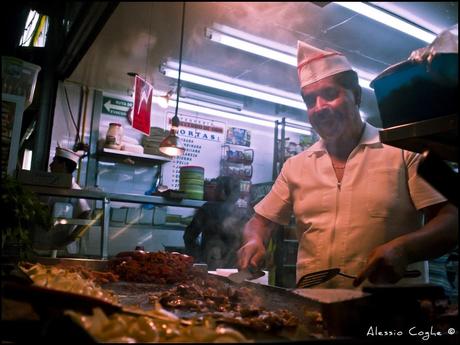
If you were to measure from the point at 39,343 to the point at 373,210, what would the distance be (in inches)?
82.1

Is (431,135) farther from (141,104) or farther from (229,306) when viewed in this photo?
(141,104)

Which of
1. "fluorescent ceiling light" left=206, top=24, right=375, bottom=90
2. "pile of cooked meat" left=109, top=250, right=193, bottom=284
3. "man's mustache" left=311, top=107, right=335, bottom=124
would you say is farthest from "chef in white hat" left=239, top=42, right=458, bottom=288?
"fluorescent ceiling light" left=206, top=24, right=375, bottom=90

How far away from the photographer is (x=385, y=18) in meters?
4.73

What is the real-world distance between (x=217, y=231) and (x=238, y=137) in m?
3.91

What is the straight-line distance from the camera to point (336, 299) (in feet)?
4.22

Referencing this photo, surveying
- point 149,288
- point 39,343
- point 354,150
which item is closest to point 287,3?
point 354,150

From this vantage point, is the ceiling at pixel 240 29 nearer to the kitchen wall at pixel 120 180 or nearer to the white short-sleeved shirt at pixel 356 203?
the kitchen wall at pixel 120 180

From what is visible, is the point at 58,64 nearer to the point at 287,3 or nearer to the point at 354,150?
the point at 287,3

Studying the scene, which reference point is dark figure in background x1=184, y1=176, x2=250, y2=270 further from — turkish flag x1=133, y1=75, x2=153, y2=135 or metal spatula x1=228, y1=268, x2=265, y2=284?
metal spatula x1=228, y1=268, x2=265, y2=284

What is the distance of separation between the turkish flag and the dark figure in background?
160 centimetres

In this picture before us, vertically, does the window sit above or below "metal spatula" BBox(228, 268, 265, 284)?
above

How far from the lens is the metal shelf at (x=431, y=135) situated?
1229 mm

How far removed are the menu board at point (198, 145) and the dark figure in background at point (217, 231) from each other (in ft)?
7.25

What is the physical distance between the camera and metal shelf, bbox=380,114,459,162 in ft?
4.03
